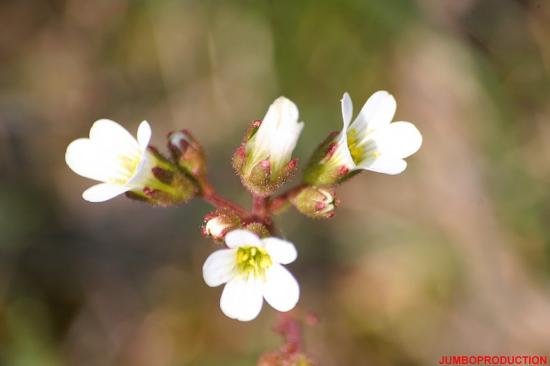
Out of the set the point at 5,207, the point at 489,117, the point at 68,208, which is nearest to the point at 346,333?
the point at 489,117

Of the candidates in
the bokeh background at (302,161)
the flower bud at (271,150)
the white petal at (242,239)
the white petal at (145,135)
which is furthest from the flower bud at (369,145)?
the bokeh background at (302,161)

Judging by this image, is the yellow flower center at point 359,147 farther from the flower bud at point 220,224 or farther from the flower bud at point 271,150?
the flower bud at point 220,224

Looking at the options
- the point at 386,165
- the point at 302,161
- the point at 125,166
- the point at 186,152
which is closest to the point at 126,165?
the point at 125,166

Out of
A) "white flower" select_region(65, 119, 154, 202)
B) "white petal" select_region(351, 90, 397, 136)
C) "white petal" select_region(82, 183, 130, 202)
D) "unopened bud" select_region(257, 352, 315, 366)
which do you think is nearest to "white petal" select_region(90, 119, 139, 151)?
"white flower" select_region(65, 119, 154, 202)

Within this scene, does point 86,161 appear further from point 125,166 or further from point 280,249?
point 280,249

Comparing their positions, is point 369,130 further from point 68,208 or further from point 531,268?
point 68,208
